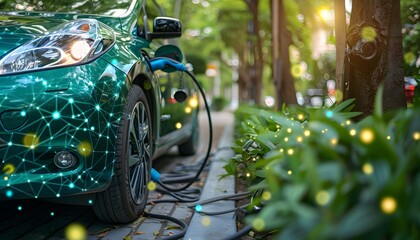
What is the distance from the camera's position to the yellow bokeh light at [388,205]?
4.75 feet

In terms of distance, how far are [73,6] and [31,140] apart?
5.63 feet

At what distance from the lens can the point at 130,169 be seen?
3586 mm

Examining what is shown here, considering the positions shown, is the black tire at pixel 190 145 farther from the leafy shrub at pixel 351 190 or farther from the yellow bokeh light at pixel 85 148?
the leafy shrub at pixel 351 190

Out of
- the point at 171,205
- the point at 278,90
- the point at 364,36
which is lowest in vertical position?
the point at 171,205

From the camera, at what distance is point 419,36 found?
307 inches

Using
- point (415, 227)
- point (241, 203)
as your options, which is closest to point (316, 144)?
point (415, 227)

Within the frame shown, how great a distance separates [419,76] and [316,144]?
278 cm

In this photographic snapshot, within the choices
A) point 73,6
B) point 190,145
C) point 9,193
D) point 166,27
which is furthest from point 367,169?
point 190,145

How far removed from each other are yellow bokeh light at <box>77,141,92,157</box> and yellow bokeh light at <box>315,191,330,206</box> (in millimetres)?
1764

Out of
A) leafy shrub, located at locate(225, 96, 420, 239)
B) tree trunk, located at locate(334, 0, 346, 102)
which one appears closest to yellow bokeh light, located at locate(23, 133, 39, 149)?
leafy shrub, located at locate(225, 96, 420, 239)

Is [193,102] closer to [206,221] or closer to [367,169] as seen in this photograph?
[206,221]

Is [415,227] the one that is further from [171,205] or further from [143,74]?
[171,205]

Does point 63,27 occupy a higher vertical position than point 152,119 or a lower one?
higher

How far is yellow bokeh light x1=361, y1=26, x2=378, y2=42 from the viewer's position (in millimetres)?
3611
